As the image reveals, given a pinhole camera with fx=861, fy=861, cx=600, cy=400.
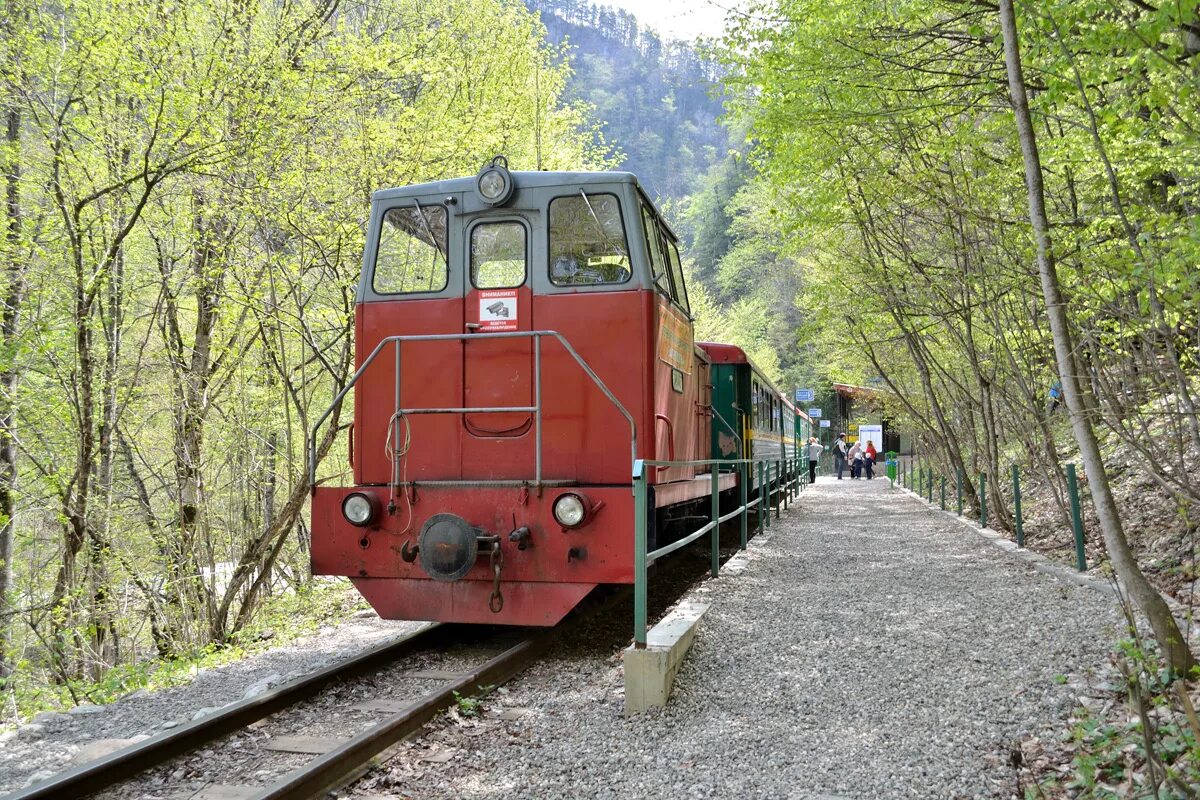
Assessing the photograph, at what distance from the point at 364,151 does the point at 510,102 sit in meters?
3.96

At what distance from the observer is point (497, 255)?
5812mm

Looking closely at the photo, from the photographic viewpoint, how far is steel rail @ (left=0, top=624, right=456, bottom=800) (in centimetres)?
312

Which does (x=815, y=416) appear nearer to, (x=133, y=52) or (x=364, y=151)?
(x=364, y=151)

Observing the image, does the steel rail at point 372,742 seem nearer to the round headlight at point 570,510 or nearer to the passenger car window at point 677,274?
the round headlight at point 570,510

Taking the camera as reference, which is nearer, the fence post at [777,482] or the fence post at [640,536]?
the fence post at [640,536]

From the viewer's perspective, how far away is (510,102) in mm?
13453

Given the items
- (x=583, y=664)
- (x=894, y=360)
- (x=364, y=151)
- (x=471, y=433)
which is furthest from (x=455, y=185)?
(x=894, y=360)

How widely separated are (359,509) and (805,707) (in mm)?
2907

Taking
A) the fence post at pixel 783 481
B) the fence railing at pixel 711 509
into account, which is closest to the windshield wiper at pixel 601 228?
the fence railing at pixel 711 509

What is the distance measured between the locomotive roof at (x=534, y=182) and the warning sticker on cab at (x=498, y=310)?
0.72m

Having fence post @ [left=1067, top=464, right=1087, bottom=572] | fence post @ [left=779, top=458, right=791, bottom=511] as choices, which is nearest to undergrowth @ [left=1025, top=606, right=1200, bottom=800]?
fence post @ [left=1067, top=464, right=1087, bottom=572]

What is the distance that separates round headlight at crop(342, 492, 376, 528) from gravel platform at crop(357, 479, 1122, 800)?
1410mm

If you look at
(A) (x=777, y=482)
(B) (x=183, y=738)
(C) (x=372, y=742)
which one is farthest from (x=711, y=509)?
(A) (x=777, y=482)

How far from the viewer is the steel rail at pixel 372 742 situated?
3078 mm
